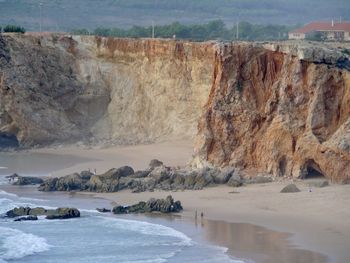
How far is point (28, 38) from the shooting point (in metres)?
50.8

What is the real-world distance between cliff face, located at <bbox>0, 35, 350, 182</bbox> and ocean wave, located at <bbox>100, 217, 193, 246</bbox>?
5.47m

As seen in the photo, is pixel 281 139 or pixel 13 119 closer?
pixel 281 139

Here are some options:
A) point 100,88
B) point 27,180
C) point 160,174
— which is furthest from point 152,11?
point 160,174

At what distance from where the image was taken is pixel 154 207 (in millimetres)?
32812

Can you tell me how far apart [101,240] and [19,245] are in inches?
78.8

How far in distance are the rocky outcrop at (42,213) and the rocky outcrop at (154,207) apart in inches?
48.2

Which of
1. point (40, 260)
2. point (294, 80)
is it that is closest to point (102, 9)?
point (294, 80)

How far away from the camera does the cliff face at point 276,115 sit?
3416 cm

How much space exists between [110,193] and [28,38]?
16.3m

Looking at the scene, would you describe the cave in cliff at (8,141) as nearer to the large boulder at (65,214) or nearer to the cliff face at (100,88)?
the cliff face at (100,88)

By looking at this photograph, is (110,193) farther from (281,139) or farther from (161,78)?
(161,78)

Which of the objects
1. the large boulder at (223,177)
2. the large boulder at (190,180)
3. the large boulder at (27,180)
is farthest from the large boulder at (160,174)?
the large boulder at (27,180)

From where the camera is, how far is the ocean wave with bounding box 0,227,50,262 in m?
28.2

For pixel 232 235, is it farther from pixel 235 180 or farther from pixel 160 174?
pixel 160 174
